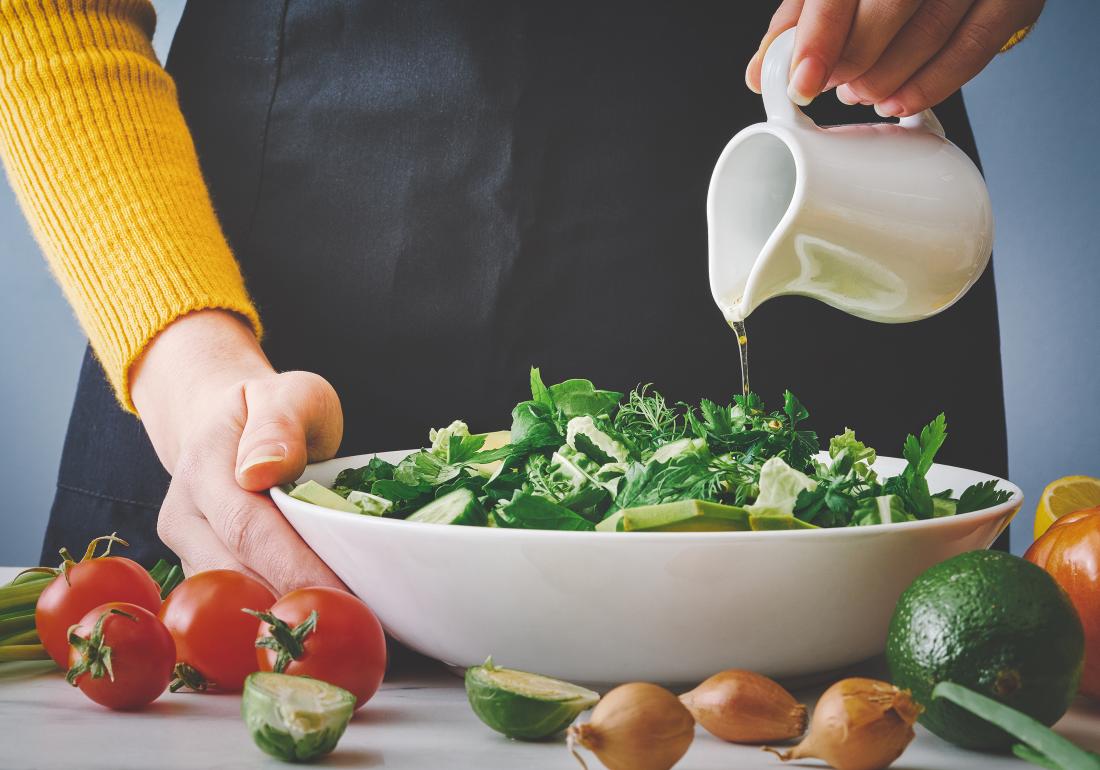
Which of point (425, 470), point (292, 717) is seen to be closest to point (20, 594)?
point (425, 470)

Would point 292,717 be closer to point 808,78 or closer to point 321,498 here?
point 321,498

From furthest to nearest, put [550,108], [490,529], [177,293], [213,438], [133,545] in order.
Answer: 1. [133,545]
2. [550,108]
3. [177,293]
4. [213,438]
5. [490,529]

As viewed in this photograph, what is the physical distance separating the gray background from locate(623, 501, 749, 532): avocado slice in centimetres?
377

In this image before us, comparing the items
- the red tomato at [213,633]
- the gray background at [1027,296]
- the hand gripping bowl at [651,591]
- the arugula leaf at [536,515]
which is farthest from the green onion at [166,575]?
the gray background at [1027,296]

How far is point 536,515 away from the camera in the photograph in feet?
2.95

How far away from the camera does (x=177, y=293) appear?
1.44 m

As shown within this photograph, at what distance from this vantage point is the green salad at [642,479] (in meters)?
0.91

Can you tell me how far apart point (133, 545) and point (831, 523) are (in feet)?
4.79

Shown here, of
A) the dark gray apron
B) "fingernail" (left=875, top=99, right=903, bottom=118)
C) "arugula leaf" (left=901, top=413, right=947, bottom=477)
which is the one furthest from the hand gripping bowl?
the dark gray apron

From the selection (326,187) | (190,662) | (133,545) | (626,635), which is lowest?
(133,545)

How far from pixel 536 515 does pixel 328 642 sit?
197 mm

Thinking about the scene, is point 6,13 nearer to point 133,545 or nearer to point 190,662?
point 133,545

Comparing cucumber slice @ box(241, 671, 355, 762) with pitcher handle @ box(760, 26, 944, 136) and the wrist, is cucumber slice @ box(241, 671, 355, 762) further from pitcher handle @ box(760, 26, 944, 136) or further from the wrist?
pitcher handle @ box(760, 26, 944, 136)

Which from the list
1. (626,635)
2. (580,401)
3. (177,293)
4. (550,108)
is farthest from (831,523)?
(550,108)
